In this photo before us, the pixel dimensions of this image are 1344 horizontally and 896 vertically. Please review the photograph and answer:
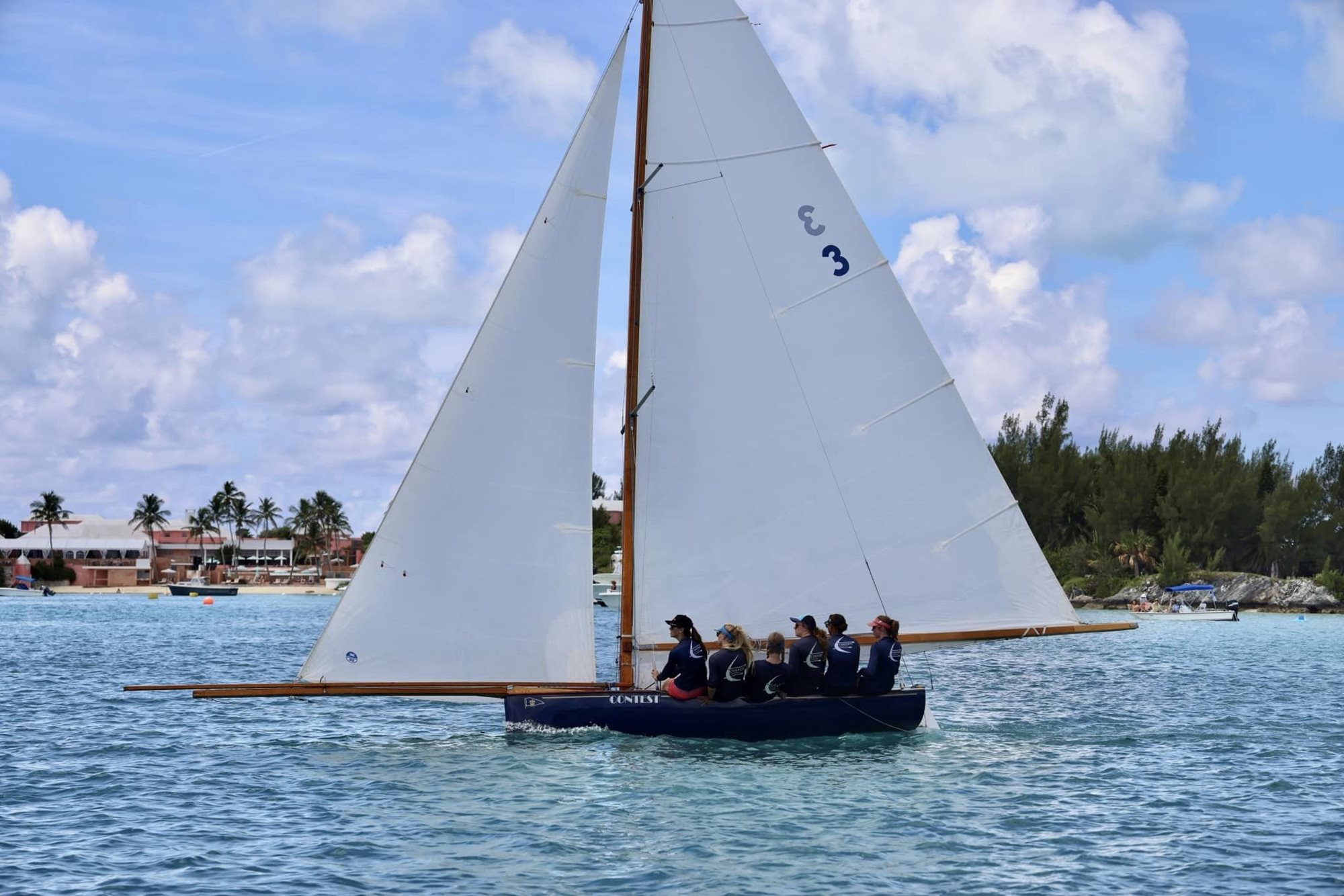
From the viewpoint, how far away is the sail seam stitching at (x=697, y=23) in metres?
20.5

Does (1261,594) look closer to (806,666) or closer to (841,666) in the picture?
(841,666)

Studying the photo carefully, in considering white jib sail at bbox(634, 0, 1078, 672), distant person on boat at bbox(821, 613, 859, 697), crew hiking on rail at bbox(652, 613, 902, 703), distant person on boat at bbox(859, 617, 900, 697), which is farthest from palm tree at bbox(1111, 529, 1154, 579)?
distant person on boat at bbox(821, 613, 859, 697)

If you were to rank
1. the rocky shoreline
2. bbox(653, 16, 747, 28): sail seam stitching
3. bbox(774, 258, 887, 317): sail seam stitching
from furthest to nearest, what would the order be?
the rocky shoreline → bbox(774, 258, 887, 317): sail seam stitching → bbox(653, 16, 747, 28): sail seam stitching

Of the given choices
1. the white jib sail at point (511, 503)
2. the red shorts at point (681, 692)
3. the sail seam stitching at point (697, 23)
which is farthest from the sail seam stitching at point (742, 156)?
the red shorts at point (681, 692)

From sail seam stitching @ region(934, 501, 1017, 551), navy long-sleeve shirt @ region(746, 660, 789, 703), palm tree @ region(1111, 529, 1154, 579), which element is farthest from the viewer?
palm tree @ region(1111, 529, 1154, 579)

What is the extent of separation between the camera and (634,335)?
68.8ft

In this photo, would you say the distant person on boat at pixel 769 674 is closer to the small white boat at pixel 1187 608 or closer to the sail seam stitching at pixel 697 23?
the sail seam stitching at pixel 697 23

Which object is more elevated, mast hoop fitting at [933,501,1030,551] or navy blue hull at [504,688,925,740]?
mast hoop fitting at [933,501,1030,551]

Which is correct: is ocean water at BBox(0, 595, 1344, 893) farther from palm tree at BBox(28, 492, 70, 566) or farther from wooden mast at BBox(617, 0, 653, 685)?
palm tree at BBox(28, 492, 70, 566)

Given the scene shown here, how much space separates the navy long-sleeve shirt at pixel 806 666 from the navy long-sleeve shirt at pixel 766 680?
0.42ft

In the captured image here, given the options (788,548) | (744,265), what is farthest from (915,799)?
(744,265)

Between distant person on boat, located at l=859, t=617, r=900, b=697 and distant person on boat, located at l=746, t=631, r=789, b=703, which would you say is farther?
distant person on boat, located at l=859, t=617, r=900, b=697

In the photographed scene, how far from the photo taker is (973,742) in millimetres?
22188

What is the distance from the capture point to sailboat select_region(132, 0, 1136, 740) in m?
19.8
